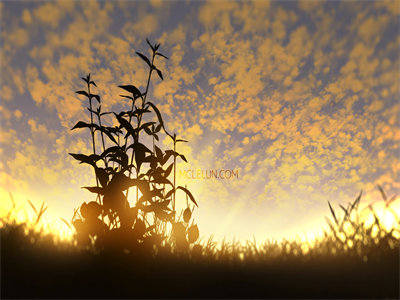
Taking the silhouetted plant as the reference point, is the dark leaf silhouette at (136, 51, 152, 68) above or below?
above

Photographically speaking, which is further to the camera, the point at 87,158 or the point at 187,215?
the point at 187,215

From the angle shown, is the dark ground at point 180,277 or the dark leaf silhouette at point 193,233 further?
the dark leaf silhouette at point 193,233

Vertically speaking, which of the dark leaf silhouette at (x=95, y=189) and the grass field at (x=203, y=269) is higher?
the dark leaf silhouette at (x=95, y=189)

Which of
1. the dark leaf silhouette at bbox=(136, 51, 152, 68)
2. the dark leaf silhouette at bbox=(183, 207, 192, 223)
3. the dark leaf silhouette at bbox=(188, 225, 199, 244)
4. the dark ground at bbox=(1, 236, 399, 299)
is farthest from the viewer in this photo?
the dark leaf silhouette at bbox=(183, 207, 192, 223)

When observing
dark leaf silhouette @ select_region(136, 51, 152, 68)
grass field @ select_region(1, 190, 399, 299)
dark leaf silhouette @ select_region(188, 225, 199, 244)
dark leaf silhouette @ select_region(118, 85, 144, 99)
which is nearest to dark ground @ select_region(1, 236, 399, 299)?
grass field @ select_region(1, 190, 399, 299)

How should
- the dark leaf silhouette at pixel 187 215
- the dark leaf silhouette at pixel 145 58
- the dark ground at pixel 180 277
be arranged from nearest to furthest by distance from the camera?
the dark ground at pixel 180 277
the dark leaf silhouette at pixel 145 58
the dark leaf silhouette at pixel 187 215

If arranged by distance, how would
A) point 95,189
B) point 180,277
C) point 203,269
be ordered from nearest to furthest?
point 180,277
point 203,269
point 95,189

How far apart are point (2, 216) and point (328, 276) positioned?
3028mm

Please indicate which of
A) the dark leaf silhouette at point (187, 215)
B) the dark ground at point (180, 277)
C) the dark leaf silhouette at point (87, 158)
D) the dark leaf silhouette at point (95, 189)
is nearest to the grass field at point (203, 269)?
the dark ground at point (180, 277)

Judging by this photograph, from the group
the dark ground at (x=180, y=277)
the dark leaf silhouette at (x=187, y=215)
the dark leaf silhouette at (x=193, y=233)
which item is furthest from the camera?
the dark leaf silhouette at (x=187, y=215)

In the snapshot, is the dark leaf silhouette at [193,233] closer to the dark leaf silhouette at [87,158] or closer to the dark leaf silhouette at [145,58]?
the dark leaf silhouette at [87,158]

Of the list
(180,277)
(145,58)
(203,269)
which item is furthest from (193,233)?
(145,58)

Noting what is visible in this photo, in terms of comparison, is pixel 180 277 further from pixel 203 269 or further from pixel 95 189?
pixel 95 189

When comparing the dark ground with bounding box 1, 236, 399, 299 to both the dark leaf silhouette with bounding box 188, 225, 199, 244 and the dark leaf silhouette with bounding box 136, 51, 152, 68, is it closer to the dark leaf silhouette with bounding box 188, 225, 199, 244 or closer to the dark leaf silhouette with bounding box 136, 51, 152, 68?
the dark leaf silhouette with bounding box 188, 225, 199, 244
